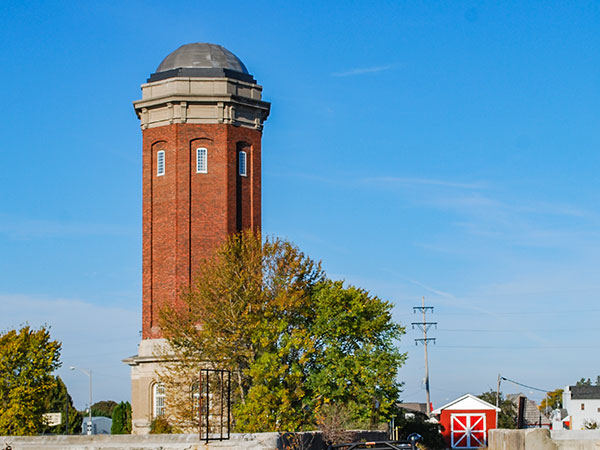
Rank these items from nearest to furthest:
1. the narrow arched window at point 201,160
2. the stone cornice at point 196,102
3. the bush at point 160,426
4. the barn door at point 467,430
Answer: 1. the bush at point 160,426
2. the stone cornice at point 196,102
3. the narrow arched window at point 201,160
4. the barn door at point 467,430

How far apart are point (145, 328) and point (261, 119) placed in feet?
47.9

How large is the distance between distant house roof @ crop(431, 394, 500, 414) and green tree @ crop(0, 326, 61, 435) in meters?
33.9

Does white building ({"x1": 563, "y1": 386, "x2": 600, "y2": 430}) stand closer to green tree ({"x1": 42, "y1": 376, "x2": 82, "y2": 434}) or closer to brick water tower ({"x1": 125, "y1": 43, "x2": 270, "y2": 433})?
green tree ({"x1": 42, "y1": 376, "x2": 82, "y2": 434})

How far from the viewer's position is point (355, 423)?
1484 inches

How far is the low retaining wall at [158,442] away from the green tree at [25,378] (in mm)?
25401

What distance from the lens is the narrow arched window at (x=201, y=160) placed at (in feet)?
167

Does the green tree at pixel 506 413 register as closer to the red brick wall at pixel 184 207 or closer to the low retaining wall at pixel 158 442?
the red brick wall at pixel 184 207

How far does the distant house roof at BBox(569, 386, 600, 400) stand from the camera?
98.8 metres

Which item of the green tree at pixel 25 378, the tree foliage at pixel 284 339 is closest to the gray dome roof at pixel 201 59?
the tree foliage at pixel 284 339

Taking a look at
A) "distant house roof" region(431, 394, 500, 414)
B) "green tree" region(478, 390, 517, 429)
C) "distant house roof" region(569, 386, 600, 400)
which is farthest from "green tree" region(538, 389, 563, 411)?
"distant house roof" region(431, 394, 500, 414)

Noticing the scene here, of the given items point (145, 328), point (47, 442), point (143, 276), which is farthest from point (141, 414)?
point (47, 442)

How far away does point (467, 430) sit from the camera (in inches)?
2483

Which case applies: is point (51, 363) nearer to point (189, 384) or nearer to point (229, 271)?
point (189, 384)

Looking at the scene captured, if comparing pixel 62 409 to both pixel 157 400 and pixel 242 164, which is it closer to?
pixel 157 400
